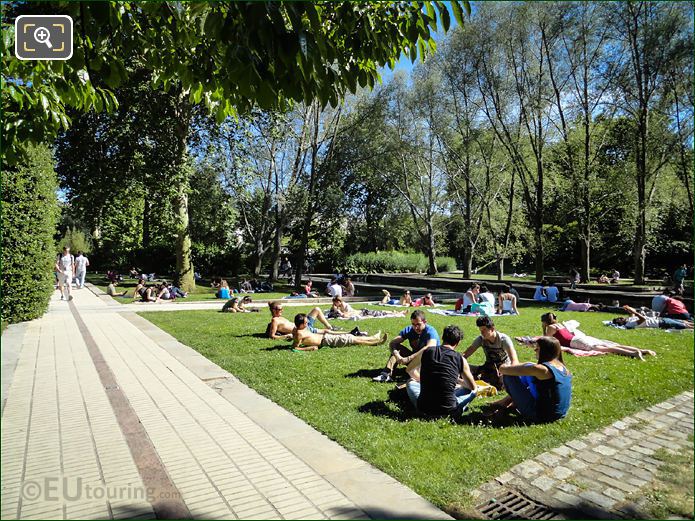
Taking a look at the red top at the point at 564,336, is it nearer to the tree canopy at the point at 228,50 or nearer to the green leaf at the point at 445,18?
the tree canopy at the point at 228,50

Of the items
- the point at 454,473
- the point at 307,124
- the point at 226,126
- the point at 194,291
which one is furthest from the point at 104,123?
the point at 454,473

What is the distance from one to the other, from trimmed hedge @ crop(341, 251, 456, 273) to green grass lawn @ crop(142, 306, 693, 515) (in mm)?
30267

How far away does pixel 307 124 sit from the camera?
29.9 meters

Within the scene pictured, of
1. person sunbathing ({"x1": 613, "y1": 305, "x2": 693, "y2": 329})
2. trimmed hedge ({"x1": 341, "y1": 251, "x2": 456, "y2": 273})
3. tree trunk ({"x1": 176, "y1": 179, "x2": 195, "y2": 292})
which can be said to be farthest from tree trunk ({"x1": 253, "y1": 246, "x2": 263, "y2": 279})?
person sunbathing ({"x1": 613, "y1": 305, "x2": 693, "y2": 329})

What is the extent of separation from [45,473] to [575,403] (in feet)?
19.7

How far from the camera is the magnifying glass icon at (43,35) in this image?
2.89m

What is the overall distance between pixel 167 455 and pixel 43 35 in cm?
374

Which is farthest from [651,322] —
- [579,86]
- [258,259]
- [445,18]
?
[258,259]

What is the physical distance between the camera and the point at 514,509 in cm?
371

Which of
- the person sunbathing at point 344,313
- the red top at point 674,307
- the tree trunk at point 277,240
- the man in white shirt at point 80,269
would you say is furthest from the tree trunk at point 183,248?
the red top at point 674,307

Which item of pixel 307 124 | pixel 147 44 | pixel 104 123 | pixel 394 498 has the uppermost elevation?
pixel 307 124

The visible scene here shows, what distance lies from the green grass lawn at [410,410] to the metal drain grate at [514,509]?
0.57ft

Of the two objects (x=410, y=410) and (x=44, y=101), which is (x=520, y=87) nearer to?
(x=410, y=410)

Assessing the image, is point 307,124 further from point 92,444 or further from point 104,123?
point 92,444
